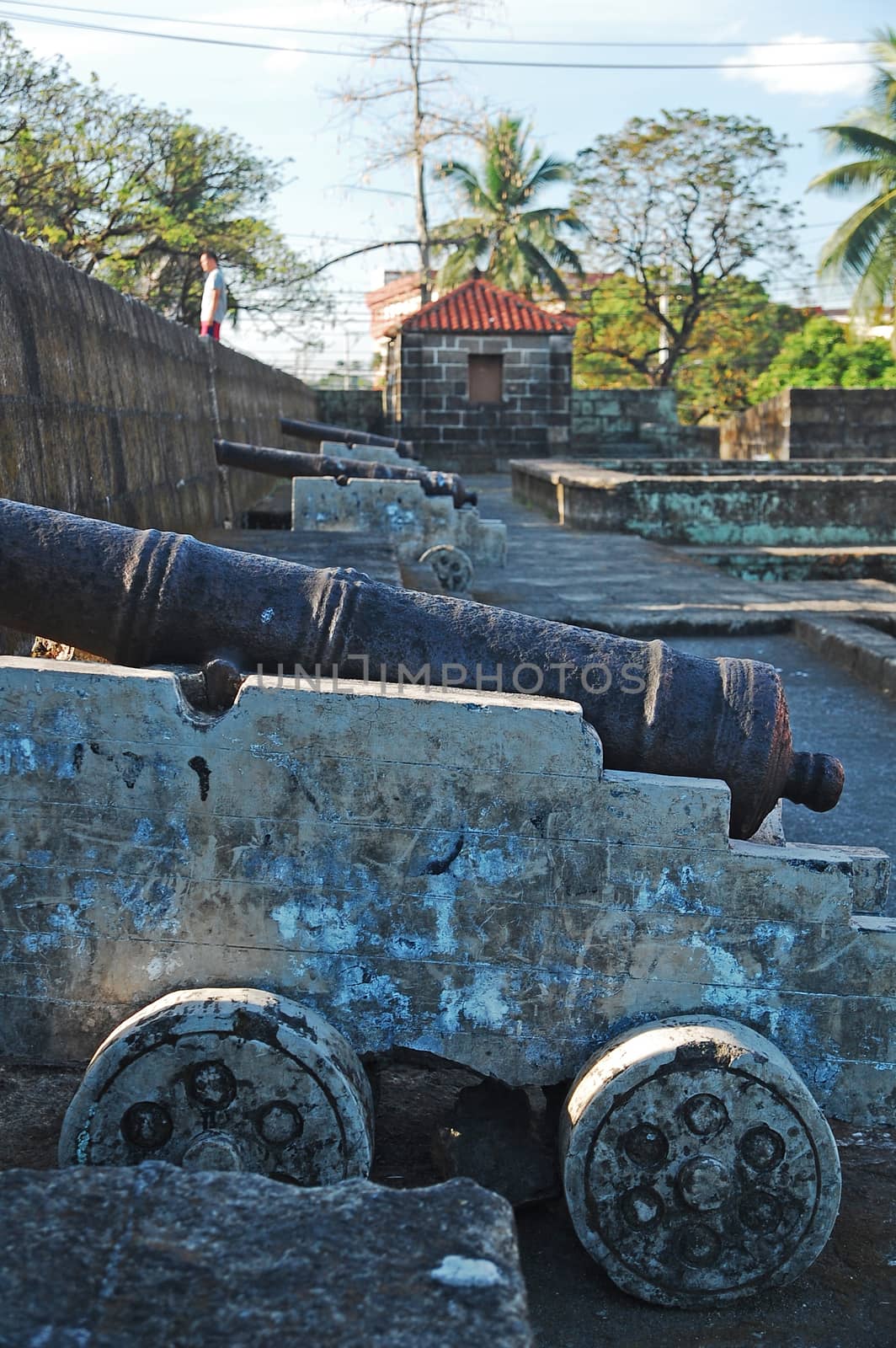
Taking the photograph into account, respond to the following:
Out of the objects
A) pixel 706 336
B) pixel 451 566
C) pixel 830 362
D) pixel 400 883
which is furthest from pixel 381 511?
pixel 706 336

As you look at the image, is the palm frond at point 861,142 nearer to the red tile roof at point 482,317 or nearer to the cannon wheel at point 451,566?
the red tile roof at point 482,317

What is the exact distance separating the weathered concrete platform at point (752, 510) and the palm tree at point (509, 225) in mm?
24092

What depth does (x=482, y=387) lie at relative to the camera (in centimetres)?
2544

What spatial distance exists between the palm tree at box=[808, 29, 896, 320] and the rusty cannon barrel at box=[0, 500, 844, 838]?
77.8ft

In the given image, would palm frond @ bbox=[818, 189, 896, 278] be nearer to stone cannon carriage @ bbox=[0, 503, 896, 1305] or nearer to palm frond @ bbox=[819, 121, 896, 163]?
palm frond @ bbox=[819, 121, 896, 163]

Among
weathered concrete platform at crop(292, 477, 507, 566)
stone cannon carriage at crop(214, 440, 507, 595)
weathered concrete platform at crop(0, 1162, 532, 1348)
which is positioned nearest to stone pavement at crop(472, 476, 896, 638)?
stone cannon carriage at crop(214, 440, 507, 595)

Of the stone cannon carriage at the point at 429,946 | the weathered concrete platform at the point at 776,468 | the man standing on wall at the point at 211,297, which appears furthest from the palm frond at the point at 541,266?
the stone cannon carriage at the point at 429,946

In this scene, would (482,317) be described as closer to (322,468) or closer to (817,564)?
(817,564)

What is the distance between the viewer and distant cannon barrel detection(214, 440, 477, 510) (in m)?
8.27

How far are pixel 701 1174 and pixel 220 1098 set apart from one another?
75 cm

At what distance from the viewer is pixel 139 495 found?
5871 mm

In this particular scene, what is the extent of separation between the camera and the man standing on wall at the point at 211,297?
393 inches

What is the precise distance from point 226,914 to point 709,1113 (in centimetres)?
82

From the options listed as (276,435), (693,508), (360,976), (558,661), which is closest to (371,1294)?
(360,976)
